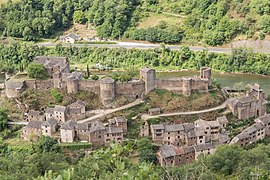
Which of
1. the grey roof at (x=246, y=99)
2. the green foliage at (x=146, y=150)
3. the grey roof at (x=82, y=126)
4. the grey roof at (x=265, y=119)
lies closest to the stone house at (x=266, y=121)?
the grey roof at (x=265, y=119)

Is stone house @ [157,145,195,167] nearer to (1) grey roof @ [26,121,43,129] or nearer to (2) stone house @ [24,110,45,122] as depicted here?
(1) grey roof @ [26,121,43,129]

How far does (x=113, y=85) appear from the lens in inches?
1561

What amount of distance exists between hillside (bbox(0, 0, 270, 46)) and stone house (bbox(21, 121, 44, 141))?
29.5 metres

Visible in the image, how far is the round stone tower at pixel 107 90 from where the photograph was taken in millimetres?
39406

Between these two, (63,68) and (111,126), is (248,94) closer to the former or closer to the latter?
(111,126)

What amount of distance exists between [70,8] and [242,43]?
25.3 metres

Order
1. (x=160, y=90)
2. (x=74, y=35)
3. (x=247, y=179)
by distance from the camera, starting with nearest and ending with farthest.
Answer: (x=247, y=179) < (x=160, y=90) < (x=74, y=35)

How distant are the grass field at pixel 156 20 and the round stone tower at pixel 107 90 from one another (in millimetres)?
28095

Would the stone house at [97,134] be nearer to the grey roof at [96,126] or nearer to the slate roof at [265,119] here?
the grey roof at [96,126]

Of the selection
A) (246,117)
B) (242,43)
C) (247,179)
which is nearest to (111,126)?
(246,117)

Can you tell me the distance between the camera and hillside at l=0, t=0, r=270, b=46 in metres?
62.0

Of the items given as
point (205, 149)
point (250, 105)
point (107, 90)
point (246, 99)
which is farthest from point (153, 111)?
point (250, 105)

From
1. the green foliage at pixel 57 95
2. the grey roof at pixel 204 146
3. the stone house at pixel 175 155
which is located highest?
the green foliage at pixel 57 95

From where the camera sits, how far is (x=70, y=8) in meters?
71.1
